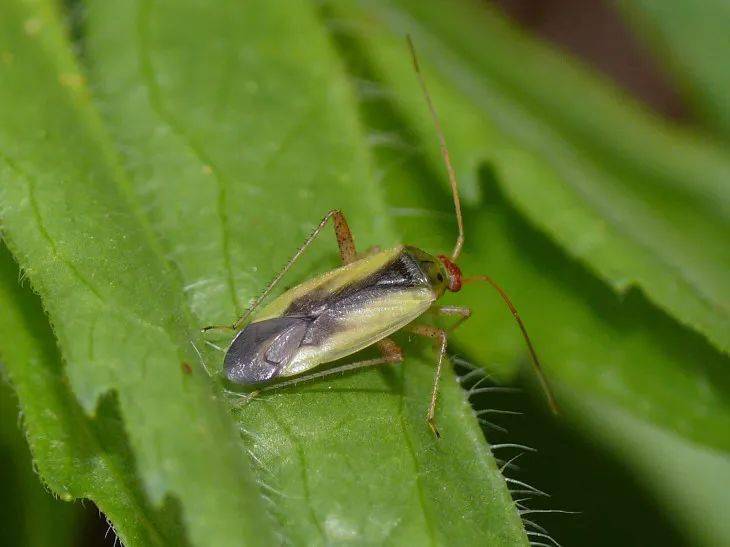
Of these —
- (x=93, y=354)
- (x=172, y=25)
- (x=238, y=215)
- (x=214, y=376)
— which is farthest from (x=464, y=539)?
(x=172, y=25)

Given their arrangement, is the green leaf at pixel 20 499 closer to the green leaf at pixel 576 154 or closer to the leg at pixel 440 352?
the leg at pixel 440 352

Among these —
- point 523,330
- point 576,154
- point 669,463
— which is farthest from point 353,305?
point 669,463

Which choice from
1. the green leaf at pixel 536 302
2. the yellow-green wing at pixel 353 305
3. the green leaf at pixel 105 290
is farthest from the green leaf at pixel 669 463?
the green leaf at pixel 105 290

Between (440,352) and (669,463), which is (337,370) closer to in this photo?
(440,352)

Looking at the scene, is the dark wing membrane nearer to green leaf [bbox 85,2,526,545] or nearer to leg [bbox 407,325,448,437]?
green leaf [bbox 85,2,526,545]

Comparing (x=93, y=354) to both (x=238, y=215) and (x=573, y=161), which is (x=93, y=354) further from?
(x=573, y=161)

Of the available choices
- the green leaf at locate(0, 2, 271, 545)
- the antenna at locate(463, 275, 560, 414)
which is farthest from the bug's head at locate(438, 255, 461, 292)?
the green leaf at locate(0, 2, 271, 545)
